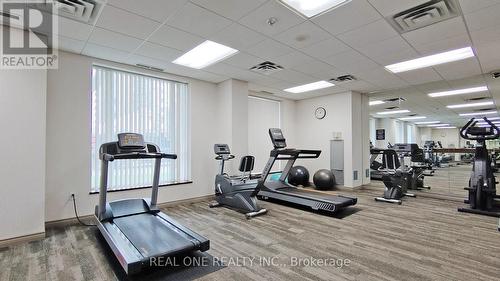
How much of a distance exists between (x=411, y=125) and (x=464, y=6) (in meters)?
14.9

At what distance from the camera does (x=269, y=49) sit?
381 cm

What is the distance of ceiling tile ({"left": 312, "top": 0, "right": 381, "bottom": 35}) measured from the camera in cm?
263

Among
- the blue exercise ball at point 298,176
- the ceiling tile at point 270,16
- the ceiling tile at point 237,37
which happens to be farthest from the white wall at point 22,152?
the blue exercise ball at point 298,176

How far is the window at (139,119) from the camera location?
417 cm

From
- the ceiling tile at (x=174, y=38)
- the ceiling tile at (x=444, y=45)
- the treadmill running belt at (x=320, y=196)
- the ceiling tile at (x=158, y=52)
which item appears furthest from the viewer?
the treadmill running belt at (x=320, y=196)

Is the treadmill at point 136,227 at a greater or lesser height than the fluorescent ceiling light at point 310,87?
lesser

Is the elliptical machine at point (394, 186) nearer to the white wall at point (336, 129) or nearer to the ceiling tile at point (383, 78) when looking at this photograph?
the white wall at point (336, 129)

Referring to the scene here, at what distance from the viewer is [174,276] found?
2324mm

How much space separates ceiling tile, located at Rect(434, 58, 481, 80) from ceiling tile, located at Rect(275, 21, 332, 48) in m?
2.81

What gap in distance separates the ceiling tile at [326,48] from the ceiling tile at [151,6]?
6.68 feet

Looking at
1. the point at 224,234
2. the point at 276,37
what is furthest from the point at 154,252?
the point at 276,37

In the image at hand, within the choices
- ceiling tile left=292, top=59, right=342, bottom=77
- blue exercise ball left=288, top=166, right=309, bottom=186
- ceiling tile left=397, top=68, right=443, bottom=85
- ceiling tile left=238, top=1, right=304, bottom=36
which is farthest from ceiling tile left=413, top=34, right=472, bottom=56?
blue exercise ball left=288, top=166, right=309, bottom=186

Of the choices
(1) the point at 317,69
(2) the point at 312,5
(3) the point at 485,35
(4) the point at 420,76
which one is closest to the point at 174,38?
(2) the point at 312,5

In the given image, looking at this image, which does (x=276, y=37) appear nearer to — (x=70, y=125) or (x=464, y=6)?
(x=464, y=6)
